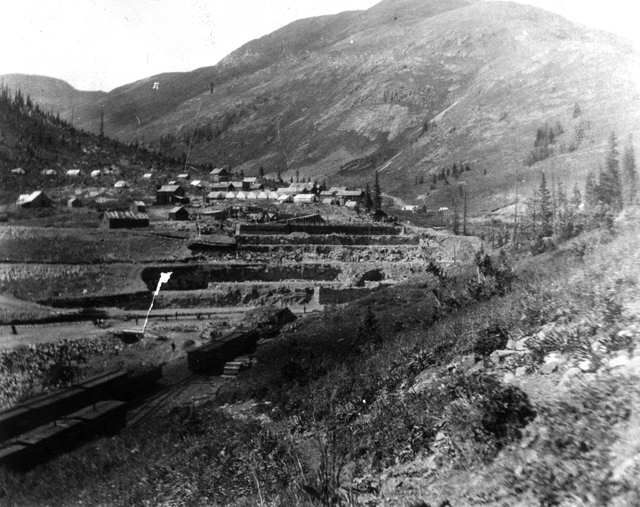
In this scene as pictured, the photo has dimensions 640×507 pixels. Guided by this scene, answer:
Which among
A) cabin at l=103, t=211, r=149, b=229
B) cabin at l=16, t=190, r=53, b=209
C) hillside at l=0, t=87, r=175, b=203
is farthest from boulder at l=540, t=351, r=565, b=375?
hillside at l=0, t=87, r=175, b=203

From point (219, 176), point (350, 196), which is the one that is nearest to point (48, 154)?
point (219, 176)

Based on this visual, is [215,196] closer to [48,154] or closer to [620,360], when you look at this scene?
[48,154]

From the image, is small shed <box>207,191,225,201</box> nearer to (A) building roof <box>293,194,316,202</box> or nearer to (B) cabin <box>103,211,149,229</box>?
(A) building roof <box>293,194,316,202</box>

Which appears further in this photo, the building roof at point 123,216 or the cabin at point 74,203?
the cabin at point 74,203

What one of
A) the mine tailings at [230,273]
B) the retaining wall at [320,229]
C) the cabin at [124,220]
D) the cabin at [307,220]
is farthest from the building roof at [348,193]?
the mine tailings at [230,273]

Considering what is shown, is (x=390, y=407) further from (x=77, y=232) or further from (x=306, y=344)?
(x=77, y=232)

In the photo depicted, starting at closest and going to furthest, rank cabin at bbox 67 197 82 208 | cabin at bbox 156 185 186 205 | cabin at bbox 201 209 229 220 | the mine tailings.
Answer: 1. the mine tailings
2. cabin at bbox 201 209 229 220
3. cabin at bbox 67 197 82 208
4. cabin at bbox 156 185 186 205

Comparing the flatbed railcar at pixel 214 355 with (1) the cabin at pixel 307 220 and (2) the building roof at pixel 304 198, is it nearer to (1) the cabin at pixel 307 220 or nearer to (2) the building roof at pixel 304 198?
(1) the cabin at pixel 307 220

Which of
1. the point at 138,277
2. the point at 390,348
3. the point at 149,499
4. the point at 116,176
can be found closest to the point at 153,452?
the point at 149,499
